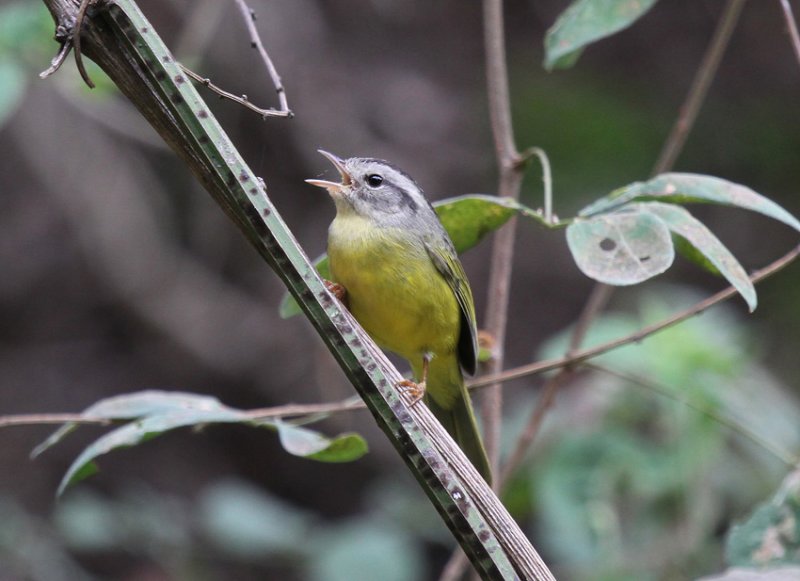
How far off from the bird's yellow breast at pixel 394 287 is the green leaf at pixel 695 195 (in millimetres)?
908

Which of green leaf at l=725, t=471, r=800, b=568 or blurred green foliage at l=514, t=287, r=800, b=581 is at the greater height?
blurred green foliage at l=514, t=287, r=800, b=581

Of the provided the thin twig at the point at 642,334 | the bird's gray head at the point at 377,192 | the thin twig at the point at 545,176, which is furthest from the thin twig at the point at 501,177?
the bird's gray head at the point at 377,192

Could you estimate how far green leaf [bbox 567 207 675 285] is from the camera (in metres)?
2.02

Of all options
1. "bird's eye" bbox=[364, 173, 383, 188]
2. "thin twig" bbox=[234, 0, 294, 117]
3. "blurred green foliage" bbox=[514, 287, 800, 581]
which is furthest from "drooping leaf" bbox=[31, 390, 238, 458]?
"blurred green foliage" bbox=[514, 287, 800, 581]

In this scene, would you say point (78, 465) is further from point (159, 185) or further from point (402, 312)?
point (159, 185)

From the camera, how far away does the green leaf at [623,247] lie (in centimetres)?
202

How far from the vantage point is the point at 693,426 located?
14.1 ft

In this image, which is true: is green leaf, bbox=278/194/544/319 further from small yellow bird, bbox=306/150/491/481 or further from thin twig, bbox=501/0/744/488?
thin twig, bbox=501/0/744/488

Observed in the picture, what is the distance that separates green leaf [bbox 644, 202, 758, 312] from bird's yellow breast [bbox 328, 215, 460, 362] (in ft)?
3.44

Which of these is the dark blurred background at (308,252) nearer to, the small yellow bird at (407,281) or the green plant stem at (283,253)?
the small yellow bird at (407,281)

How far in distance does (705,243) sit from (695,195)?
0.17 meters

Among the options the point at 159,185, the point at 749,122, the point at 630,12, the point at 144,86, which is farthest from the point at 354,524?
the point at 749,122

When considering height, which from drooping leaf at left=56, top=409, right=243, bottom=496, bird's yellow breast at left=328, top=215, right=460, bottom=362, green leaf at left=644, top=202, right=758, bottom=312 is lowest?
green leaf at left=644, top=202, right=758, bottom=312

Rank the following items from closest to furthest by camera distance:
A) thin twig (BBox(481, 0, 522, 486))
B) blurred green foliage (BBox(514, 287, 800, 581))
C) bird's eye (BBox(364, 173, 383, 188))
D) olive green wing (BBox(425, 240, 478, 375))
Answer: thin twig (BBox(481, 0, 522, 486)), olive green wing (BBox(425, 240, 478, 375)), bird's eye (BBox(364, 173, 383, 188)), blurred green foliage (BBox(514, 287, 800, 581))
